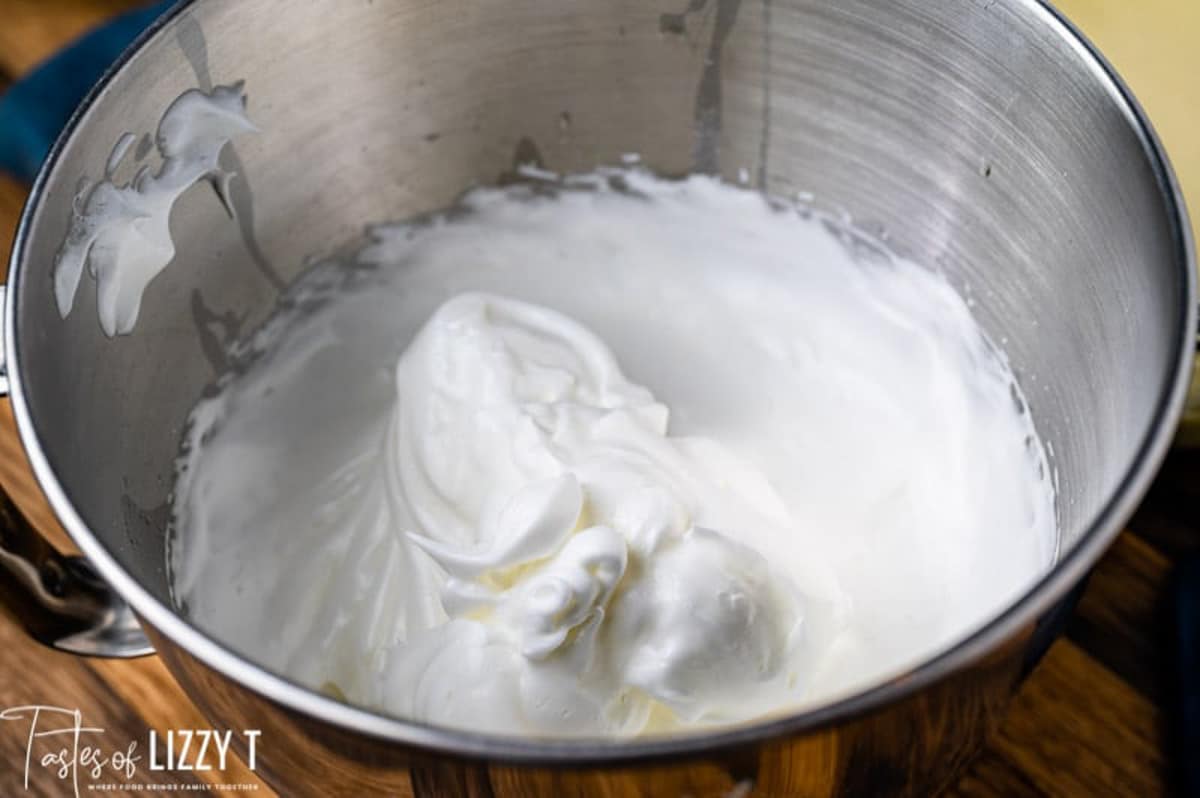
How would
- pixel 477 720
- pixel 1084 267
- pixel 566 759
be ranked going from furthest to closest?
pixel 1084 267, pixel 477 720, pixel 566 759

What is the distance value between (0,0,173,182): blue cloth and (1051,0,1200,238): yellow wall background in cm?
77

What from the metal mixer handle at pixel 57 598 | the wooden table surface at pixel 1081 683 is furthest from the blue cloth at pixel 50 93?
the metal mixer handle at pixel 57 598

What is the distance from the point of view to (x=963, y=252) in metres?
0.95

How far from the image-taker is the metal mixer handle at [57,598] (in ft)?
2.35

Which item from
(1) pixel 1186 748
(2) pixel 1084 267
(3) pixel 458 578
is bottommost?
(1) pixel 1186 748

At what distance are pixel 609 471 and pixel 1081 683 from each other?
1.11 ft

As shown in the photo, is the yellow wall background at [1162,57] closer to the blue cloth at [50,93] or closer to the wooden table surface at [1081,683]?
the wooden table surface at [1081,683]

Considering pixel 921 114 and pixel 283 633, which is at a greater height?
pixel 921 114

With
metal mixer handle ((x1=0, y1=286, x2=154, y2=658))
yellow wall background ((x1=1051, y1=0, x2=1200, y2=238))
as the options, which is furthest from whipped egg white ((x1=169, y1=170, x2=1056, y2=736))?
yellow wall background ((x1=1051, y1=0, x2=1200, y2=238))

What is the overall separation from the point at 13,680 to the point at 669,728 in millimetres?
449

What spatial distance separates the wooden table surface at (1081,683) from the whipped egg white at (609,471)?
7cm

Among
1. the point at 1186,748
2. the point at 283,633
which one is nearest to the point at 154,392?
the point at 283,633

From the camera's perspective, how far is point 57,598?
76 centimetres

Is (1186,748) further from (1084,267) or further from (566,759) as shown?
(566,759)
